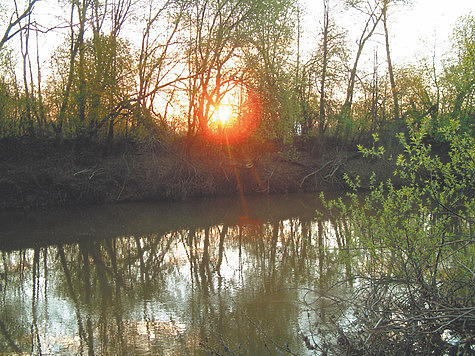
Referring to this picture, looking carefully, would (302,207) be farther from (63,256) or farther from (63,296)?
(63,296)

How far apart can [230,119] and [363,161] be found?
286 inches

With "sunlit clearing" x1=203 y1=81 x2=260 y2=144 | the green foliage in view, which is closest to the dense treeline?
"sunlit clearing" x1=203 y1=81 x2=260 y2=144

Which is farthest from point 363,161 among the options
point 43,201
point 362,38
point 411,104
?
point 43,201

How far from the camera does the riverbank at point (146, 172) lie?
50.7ft

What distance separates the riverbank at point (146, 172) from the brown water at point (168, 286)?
3.30 meters

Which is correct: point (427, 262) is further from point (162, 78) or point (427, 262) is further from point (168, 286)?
point (162, 78)

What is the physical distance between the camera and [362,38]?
71.9 feet

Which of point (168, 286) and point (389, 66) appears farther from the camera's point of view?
point (389, 66)

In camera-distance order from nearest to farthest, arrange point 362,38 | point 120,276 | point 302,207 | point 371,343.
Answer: point 371,343 < point 120,276 < point 302,207 < point 362,38

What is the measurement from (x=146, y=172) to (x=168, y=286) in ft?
35.4

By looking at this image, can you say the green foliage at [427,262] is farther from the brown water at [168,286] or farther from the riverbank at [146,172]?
the riverbank at [146,172]

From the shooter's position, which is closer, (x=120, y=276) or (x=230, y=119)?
(x=120, y=276)

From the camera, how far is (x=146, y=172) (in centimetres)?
1653

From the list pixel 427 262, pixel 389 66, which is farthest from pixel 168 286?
pixel 389 66
